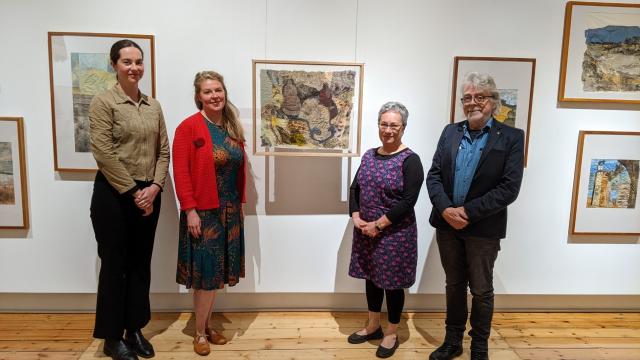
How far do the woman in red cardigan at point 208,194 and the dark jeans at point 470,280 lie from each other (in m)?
1.17

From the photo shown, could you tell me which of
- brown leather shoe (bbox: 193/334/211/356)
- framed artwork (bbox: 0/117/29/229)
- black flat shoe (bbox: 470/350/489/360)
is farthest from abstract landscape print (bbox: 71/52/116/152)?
black flat shoe (bbox: 470/350/489/360)

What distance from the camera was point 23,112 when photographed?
2520mm

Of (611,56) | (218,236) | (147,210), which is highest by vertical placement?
(611,56)

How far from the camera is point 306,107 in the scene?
2.43m

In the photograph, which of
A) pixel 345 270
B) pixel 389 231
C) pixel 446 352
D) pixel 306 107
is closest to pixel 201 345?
pixel 345 270

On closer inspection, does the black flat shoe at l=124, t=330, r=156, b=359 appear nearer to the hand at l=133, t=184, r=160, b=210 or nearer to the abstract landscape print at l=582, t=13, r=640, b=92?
the hand at l=133, t=184, r=160, b=210

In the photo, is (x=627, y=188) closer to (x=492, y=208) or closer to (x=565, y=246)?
(x=565, y=246)

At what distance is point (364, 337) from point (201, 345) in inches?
37.4

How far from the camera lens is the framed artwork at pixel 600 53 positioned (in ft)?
8.54

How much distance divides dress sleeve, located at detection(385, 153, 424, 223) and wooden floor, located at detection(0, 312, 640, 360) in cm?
85

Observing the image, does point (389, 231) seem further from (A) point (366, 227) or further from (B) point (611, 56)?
(B) point (611, 56)

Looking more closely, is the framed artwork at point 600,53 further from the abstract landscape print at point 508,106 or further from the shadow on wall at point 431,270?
the shadow on wall at point 431,270

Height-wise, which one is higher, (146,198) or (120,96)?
(120,96)

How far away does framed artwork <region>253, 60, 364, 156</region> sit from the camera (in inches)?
94.6
